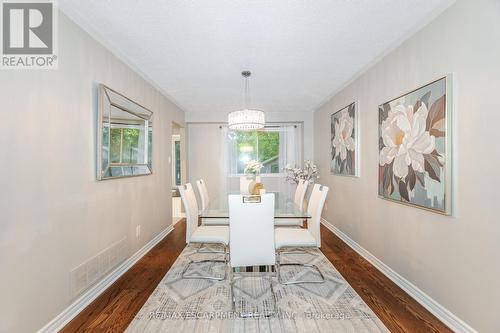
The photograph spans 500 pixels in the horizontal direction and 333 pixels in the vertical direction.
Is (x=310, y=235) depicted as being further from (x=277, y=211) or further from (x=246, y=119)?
(x=246, y=119)

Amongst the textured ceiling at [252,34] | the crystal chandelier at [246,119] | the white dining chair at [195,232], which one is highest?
the textured ceiling at [252,34]

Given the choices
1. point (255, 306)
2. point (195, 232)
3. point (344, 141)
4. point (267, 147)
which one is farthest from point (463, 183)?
point (267, 147)

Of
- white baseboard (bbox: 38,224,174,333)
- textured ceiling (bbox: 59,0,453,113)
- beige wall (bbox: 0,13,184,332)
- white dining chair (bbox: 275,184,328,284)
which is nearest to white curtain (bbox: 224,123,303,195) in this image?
textured ceiling (bbox: 59,0,453,113)

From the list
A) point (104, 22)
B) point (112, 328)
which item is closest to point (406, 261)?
point (112, 328)

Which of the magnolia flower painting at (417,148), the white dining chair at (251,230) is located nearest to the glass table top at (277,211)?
the white dining chair at (251,230)

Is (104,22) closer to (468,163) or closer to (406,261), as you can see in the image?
(468,163)

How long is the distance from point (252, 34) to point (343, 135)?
92.1 inches

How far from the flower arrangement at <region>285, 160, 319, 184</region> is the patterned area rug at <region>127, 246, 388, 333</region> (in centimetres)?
270

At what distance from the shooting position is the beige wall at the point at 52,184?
1618mm

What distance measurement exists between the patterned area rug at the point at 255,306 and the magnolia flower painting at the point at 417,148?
3.53 feet

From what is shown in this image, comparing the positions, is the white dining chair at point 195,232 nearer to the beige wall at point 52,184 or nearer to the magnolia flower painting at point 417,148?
the beige wall at point 52,184

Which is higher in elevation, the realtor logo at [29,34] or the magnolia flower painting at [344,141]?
the realtor logo at [29,34]

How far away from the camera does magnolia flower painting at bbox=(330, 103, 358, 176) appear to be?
12.3ft

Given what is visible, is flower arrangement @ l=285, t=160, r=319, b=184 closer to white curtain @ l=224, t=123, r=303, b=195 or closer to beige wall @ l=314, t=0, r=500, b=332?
white curtain @ l=224, t=123, r=303, b=195
